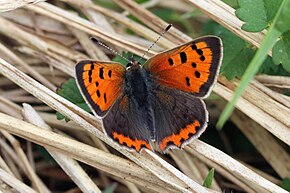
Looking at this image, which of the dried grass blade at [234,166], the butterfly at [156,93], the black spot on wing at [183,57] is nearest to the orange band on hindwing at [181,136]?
the butterfly at [156,93]

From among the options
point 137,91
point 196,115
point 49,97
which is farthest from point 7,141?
point 196,115

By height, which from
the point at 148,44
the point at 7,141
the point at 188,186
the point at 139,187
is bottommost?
the point at 7,141

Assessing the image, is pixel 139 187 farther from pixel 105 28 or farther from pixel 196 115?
pixel 105 28

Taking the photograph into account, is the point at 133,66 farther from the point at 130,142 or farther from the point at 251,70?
the point at 251,70

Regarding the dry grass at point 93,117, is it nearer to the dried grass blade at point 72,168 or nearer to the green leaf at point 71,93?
the dried grass blade at point 72,168

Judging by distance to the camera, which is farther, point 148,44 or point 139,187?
point 148,44

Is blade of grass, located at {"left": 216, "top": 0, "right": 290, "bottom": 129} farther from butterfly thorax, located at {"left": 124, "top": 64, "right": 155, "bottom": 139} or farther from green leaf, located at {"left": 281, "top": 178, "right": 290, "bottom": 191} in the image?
green leaf, located at {"left": 281, "top": 178, "right": 290, "bottom": 191}
